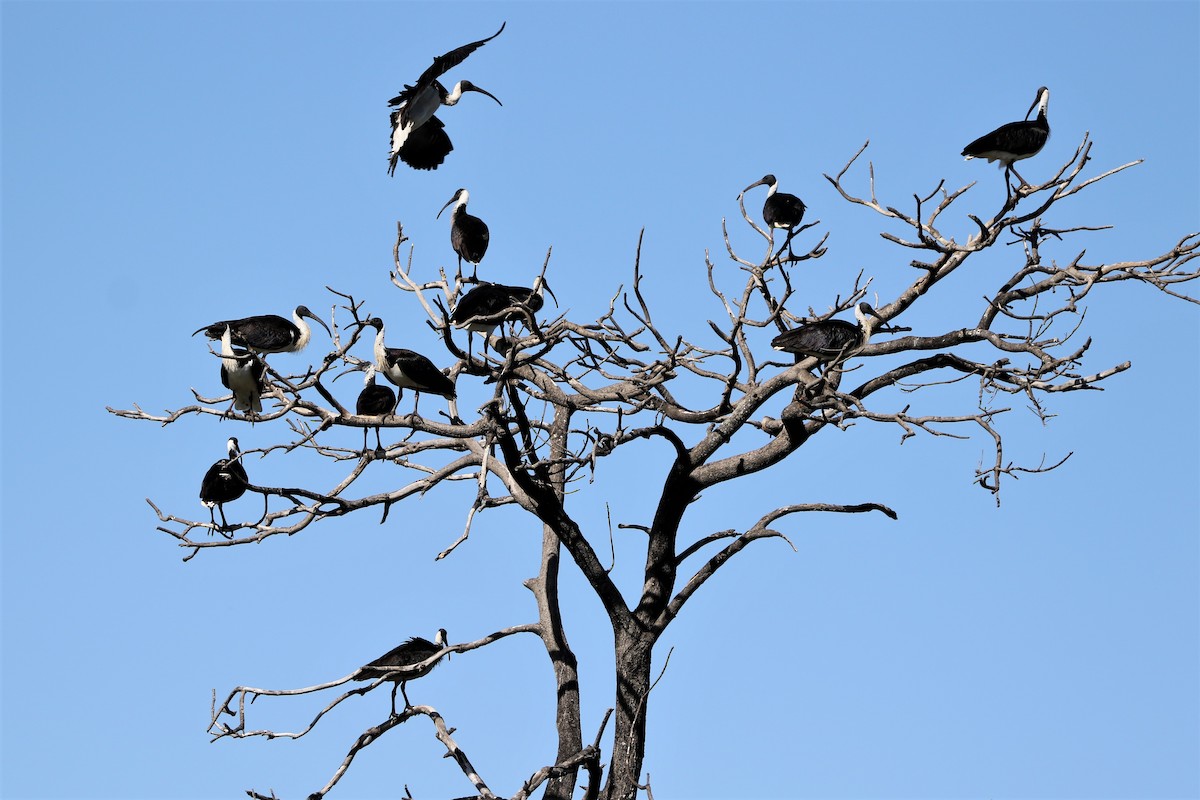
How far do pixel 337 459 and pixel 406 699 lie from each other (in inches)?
71.1

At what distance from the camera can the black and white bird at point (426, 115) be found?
9117 millimetres

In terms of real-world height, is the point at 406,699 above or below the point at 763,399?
below

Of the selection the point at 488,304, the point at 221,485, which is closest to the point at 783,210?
the point at 488,304

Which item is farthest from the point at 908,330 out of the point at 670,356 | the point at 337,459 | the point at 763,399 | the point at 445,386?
the point at 337,459

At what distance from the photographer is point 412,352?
854cm

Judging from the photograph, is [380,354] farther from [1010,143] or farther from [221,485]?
[1010,143]

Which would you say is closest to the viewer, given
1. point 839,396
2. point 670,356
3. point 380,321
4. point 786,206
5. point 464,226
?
point 839,396

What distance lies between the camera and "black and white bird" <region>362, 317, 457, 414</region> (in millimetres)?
8500

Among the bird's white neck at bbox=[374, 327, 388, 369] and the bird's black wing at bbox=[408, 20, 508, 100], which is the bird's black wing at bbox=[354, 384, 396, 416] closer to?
the bird's white neck at bbox=[374, 327, 388, 369]

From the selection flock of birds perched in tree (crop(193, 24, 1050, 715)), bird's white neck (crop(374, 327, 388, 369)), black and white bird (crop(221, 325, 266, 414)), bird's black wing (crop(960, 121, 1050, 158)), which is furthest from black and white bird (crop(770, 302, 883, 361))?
black and white bird (crop(221, 325, 266, 414))

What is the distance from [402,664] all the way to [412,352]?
2183 mm

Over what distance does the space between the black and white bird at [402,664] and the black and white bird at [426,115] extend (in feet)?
10.7

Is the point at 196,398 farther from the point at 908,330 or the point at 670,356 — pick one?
the point at 908,330

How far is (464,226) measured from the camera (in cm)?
965
